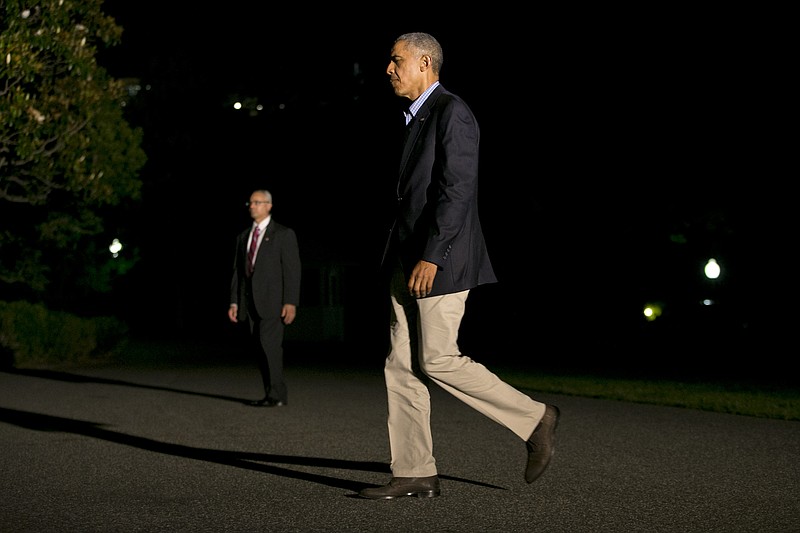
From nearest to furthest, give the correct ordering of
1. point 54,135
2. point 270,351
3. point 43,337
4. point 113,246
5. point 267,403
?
point 270,351
point 267,403
point 54,135
point 43,337
point 113,246

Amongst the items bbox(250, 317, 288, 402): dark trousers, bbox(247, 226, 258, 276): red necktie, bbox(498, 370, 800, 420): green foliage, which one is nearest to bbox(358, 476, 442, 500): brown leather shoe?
bbox(250, 317, 288, 402): dark trousers

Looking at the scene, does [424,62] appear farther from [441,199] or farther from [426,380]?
[426,380]

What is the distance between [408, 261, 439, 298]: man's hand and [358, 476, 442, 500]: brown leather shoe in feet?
3.35

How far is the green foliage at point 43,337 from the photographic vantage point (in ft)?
62.6

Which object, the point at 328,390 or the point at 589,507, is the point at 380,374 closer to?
the point at 328,390

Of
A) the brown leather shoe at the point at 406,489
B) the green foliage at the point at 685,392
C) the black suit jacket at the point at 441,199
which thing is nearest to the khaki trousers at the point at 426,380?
the brown leather shoe at the point at 406,489

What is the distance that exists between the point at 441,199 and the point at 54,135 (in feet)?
39.2

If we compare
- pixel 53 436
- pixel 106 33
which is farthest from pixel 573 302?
pixel 53 436

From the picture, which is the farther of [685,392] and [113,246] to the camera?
[113,246]

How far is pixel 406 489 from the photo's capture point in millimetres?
6164

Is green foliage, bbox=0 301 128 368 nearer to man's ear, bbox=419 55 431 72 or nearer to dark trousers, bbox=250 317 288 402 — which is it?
dark trousers, bbox=250 317 288 402

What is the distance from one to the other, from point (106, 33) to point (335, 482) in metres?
11.2

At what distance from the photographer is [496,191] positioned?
2378cm

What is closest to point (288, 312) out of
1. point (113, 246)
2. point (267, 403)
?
point (267, 403)
